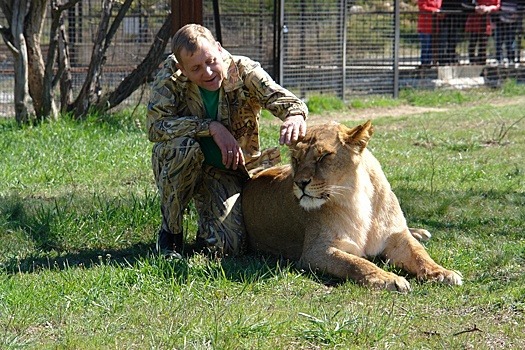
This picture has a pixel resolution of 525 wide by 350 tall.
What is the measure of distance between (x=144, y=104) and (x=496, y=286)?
24.6 ft

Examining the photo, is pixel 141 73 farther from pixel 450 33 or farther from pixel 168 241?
pixel 450 33

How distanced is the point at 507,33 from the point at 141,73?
7260 millimetres

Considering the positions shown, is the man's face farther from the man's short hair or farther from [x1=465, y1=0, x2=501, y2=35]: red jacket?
[x1=465, y1=0, x2=501, y2=35]: red jacket

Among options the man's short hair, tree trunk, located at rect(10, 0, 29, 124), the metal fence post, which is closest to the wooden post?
the man's short hair

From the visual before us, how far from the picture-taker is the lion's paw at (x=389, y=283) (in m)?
4.79

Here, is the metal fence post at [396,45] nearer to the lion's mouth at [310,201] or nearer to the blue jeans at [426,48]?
the blue jeans at [426,48]

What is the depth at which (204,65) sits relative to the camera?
207 inches

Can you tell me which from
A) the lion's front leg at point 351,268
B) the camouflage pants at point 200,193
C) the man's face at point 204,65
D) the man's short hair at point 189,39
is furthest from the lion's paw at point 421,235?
the man's short hair at point 189,39

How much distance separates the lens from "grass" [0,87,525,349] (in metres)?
4.11

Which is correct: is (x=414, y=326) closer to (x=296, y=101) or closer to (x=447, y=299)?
(x=447, y=299)

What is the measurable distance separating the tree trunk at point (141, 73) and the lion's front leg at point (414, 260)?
5.54 meters

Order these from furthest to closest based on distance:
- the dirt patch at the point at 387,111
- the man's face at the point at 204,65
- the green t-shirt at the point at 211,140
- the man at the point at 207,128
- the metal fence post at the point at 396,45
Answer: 1. the metal fence post at the point at 396,45
2. the dirt patch at the point at 387,111
3. the green t-shirt at the point at 211,140
4. the man at the point at 207,128
5. the man's face at the point at 204,65

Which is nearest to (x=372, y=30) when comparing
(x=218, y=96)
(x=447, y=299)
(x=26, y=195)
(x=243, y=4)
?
(x=243, y=4)

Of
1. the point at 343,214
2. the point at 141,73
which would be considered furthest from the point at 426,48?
the point at 343,214
